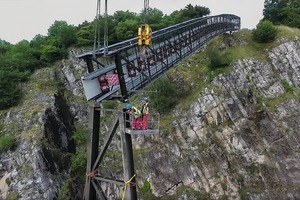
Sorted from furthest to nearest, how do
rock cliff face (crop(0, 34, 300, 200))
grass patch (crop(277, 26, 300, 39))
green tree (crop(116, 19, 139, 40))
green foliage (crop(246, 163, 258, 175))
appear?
green tree (crop(116, 19, 139, 40)) < grass patch (crop(277, 26, 300, 39)) < green foliage (crop(246, 163, 258, 175)) < rock cliff face (crop(0, 34, 300, 200))

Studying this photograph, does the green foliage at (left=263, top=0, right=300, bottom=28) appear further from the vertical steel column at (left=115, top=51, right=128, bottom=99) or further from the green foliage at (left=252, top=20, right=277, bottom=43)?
the vertical steel column at (left=115, top=51, right=128, bottom=99)

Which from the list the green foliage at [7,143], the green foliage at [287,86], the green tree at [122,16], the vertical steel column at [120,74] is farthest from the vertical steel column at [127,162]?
the green tree at [122,16]

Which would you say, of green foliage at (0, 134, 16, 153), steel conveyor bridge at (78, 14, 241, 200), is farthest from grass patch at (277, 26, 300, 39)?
green foliage at (0, 134, 16, 153)

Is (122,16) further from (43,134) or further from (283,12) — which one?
(43,134)

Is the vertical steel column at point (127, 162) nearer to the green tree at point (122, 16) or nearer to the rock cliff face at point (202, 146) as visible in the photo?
the rock cliff face at point (202, 146)

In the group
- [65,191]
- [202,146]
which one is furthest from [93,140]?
[202,146]
